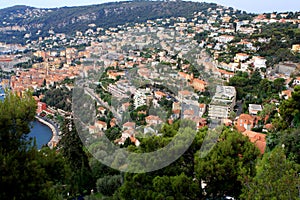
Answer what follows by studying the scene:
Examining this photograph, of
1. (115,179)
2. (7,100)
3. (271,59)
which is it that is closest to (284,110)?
(115,179)

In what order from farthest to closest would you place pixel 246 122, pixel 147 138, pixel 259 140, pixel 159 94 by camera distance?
pixel 246 122
pixel 259 140
pixel 159 94
pixel 147 138

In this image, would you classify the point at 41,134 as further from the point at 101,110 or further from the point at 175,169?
the point at 175,169

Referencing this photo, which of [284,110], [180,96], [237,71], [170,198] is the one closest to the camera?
[170,198]

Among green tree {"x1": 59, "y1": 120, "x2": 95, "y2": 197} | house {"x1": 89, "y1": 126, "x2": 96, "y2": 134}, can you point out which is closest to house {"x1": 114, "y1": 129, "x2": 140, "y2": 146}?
house {"x1": 89, "y1": 126, "x2": 96, "y2": 134}

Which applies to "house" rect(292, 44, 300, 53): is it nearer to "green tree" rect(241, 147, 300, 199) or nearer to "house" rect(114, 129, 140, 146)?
"house" rect(114, 129, 140, 146)

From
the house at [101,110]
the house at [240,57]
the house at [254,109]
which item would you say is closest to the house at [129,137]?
the house at [101,110]

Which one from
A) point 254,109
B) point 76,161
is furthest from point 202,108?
point 254,109

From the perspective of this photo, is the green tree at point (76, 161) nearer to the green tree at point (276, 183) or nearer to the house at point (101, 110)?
the house at point (101, 110)

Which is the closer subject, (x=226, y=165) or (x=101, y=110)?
(x=226, y=165)

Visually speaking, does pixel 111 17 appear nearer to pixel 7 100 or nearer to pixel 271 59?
pixel 271 59
